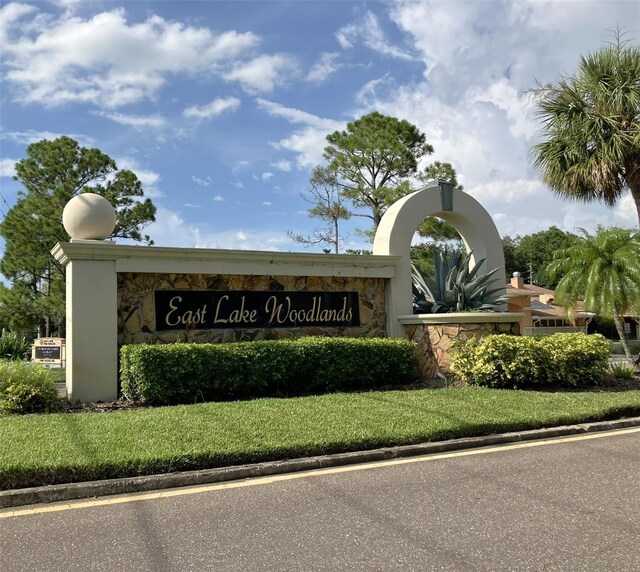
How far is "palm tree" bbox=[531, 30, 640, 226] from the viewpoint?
12.5 meters

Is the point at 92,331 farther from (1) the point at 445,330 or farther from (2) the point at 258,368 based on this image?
(1) the point at 445,330

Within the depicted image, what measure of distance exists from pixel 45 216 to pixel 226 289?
51.9 ft

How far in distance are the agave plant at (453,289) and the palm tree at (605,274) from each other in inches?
133

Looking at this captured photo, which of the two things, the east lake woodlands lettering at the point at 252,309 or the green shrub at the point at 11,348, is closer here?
the east lake woodlands lettering at the point at 252,309

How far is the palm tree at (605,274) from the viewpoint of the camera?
1386 cm

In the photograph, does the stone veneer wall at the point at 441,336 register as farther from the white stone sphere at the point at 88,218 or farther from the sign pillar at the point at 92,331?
the white stone sphere at the point at 88,218

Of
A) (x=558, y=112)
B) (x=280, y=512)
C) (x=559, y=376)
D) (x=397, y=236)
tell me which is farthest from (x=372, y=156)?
(x=280, y=512)

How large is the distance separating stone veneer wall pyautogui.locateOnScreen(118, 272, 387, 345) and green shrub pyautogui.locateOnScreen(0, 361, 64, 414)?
144 cm

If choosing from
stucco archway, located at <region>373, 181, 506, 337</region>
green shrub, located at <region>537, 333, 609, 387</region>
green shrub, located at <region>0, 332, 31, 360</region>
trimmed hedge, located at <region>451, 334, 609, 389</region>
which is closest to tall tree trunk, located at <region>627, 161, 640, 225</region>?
stucco archway, located at <region>373, 181, 506, 337</region>

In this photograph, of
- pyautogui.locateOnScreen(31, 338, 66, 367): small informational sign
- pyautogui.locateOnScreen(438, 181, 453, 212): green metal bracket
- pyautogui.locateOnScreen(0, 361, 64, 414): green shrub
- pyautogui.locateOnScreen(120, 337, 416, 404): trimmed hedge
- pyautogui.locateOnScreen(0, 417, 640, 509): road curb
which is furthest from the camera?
pyautogui.locateOnScreen(31, 338, 66, 367): small informational sign

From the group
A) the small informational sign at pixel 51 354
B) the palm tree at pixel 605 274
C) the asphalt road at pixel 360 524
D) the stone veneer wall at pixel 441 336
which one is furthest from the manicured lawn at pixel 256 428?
the small informational sign at pixel 51 354

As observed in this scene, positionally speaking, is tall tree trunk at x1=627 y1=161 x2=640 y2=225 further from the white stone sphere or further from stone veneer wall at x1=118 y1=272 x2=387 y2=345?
the white stone sphere

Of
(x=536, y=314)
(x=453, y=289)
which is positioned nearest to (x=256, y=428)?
(x=453, y=289)

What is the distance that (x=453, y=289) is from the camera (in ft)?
39.5
